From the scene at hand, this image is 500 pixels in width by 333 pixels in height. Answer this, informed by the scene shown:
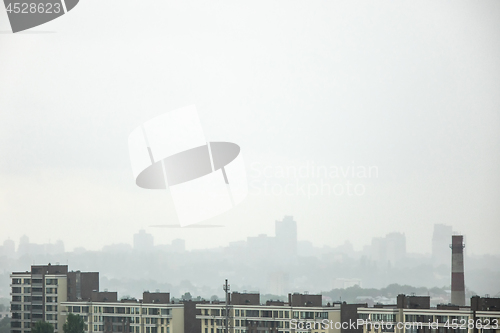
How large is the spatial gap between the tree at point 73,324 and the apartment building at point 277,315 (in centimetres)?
357

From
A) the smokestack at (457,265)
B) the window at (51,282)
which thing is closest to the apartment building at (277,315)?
the smokestack at (457,265)

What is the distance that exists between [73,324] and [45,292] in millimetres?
2900

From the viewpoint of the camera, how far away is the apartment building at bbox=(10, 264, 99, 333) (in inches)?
838

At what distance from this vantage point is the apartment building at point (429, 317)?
47.2 feet

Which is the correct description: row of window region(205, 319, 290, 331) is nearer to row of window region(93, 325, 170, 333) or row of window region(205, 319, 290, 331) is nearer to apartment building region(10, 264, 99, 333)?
row of window region(93, 325, 170, 333)

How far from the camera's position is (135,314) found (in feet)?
63.7

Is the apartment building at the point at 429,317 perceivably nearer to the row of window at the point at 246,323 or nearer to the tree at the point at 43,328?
the row of window at the point at 246,323

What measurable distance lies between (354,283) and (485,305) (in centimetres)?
1464

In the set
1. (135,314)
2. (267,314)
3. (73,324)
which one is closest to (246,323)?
(267,314)

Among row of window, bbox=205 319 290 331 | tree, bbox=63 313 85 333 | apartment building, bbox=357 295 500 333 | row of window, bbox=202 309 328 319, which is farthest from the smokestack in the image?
tree, bbox=63 313 85 333

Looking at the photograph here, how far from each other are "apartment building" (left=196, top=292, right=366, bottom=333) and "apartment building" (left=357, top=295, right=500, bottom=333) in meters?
0.65

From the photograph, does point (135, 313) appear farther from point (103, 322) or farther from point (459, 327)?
point (459, 327)

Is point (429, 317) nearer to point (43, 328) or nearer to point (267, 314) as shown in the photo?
point (267, 314)

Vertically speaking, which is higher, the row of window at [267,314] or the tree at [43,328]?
the row of window at [267,314]
